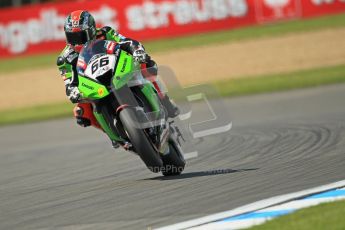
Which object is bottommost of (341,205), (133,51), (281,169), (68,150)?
(68,150)

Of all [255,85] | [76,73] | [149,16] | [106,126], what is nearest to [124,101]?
[106,126]

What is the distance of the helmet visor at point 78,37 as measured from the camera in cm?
890

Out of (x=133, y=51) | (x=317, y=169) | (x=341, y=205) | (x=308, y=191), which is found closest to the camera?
(x=341, y=205)

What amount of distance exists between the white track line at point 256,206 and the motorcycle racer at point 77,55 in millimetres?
2236

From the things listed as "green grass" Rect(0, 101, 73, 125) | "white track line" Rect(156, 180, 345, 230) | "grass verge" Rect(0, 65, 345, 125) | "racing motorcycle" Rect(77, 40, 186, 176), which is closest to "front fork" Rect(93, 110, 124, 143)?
"racing motorcycle" Rect(77, 40, 186, 176)

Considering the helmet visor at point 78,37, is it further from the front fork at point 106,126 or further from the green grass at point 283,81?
the green grass at point 283,81

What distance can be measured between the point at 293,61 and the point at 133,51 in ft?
48.7

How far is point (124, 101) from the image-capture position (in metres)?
8.27

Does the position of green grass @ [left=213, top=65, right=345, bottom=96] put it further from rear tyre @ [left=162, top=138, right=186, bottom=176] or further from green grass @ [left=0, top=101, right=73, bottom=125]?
rear tyre @ [left=162, top=138, right=186, bottom=176]

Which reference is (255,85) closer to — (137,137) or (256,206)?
(137,137)

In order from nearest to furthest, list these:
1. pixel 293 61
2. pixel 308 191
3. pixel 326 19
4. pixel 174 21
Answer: pixel 308 191, pixel 293 61, pixel 326 19, pixel 174 21

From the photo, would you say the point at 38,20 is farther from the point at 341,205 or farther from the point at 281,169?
the point at 341,205

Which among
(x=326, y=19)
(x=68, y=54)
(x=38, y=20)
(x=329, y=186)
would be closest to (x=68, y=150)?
(x=68, y=54)

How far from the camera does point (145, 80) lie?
874 cm
